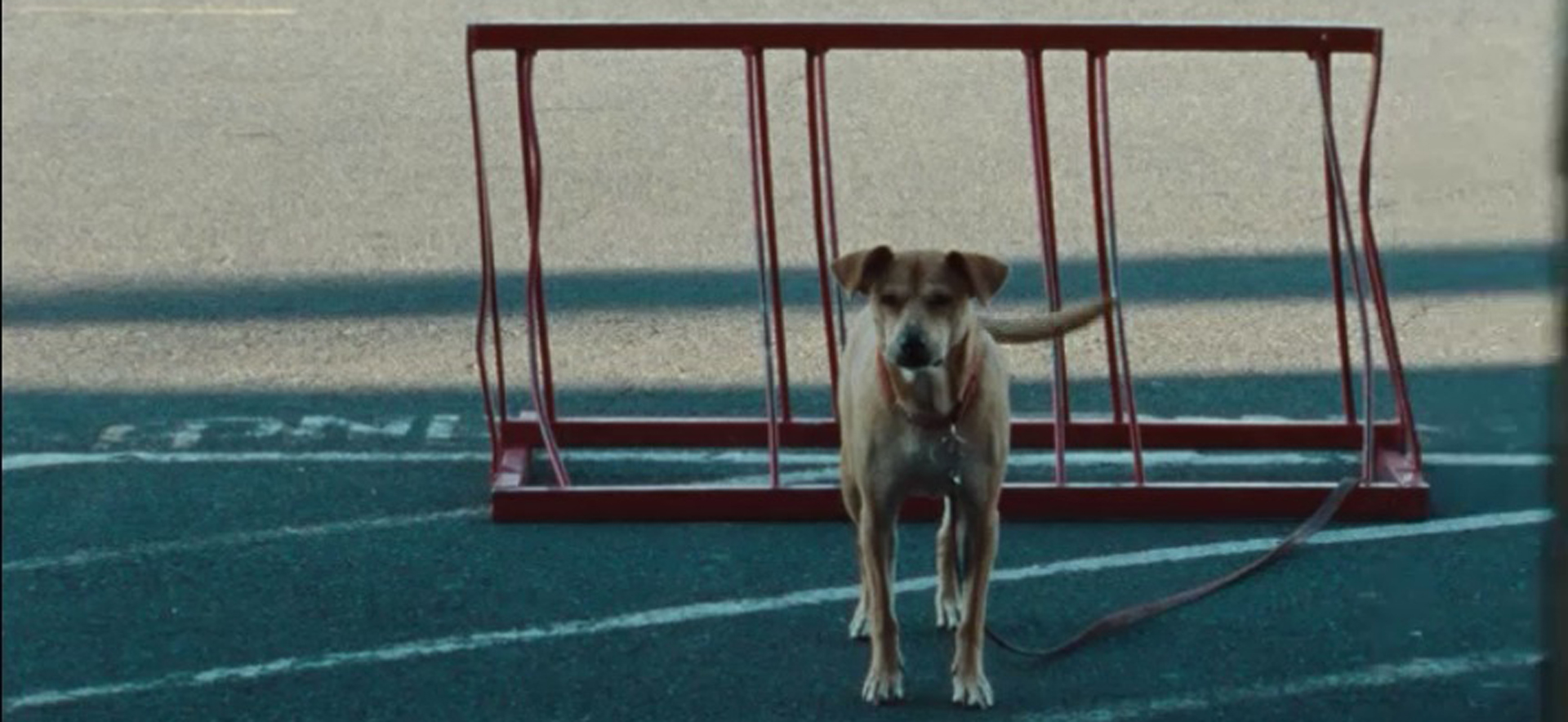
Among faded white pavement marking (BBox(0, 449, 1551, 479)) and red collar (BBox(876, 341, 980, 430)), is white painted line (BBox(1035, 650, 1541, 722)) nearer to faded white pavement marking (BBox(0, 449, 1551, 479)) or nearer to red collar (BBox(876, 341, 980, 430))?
red collar (BBox(876, 341, 980, 430))

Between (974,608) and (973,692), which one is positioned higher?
(974,608)

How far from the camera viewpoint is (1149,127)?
40.6ft

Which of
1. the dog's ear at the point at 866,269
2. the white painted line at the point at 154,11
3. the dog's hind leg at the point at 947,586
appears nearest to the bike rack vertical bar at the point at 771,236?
the dog's hind leg at the point at 947,586

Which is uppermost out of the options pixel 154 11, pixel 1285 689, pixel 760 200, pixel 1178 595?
pixel 154 11

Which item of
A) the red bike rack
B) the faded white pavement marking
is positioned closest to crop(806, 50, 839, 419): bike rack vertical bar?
the red bike rack

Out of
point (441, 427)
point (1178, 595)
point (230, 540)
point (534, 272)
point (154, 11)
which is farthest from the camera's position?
point (154, 11)

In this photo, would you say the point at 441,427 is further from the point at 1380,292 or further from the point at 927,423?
the point at 1380,292

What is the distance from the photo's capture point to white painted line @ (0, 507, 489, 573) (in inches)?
288

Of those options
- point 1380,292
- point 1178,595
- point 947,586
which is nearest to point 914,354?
point 947,586

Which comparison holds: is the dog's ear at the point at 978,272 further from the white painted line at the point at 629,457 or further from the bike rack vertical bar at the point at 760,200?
the white painted line at the point at 629,457

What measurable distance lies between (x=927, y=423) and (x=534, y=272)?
1819 millimetres

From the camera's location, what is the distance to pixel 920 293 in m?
6.20

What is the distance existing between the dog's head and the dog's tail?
0.46 m

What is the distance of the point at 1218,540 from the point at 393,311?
3.34 meters
